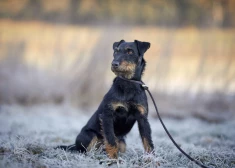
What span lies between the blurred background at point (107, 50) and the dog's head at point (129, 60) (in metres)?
8.47

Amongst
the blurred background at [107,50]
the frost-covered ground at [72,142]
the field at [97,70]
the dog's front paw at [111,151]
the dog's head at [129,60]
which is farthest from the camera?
the blurred background at [107,50]

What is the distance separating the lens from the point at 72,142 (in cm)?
790

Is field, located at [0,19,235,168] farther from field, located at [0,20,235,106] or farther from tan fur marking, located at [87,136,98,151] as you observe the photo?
tan fur marking, located at [87,136,98,151]

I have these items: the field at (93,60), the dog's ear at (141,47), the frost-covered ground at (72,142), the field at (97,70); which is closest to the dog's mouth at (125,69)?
the dog's ear at (141,47)

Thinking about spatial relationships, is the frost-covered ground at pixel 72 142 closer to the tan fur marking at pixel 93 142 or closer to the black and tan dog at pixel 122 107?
the tan fur marking at pixel 93 142

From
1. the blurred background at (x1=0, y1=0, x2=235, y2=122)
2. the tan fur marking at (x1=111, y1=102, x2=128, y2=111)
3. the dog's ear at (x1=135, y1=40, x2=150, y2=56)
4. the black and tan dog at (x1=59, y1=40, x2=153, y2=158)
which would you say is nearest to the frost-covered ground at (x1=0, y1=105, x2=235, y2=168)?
the black and tan dog at (x1=59, y1=40, x2=153, y2=158)

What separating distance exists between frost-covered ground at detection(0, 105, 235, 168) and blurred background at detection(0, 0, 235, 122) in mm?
1413

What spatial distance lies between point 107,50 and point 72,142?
324 inches

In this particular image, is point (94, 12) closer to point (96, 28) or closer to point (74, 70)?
point (96, 28)

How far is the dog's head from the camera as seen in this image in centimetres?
521

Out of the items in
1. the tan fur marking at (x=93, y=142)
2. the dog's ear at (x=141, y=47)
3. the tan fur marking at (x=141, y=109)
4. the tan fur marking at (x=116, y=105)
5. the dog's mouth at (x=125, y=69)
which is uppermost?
the dog's ear at (x=141, y=47)

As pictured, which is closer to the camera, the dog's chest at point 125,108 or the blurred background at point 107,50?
the dog's chest at point 125,108

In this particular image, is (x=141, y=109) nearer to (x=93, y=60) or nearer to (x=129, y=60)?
(x=129, y=60)

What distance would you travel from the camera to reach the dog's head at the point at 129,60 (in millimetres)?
5207
